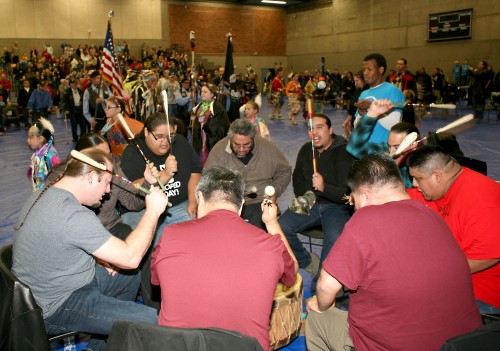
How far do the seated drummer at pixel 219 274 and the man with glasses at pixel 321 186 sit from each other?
6.95 ft

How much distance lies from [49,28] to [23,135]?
14164 millimetres

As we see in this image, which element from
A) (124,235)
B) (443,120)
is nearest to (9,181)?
(124,235)

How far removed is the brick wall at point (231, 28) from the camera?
29.4 m

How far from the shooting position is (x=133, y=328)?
1588 millimetres

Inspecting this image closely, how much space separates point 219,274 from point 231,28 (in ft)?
103

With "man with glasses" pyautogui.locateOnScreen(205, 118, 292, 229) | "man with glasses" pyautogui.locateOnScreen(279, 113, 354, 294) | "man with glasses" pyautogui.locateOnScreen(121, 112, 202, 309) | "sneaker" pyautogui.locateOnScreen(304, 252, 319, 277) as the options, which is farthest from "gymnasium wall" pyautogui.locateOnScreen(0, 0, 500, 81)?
"man with glasses" pyautogui.locateOnScreen(121, 112, 202, 309)

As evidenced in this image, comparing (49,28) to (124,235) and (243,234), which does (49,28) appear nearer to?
(124,235)

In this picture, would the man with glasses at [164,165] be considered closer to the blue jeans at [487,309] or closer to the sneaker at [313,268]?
the sneaker at [313,268]

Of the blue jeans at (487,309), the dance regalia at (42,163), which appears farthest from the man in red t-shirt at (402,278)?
the dance regalia at (42,163)

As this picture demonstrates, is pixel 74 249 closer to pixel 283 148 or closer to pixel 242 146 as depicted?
pixel 242 146

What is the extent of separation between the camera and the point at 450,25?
22.6 m

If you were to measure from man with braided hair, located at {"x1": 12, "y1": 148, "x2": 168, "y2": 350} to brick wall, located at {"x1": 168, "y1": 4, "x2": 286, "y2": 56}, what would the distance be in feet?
93.3

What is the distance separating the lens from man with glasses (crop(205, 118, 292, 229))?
4.37 meters

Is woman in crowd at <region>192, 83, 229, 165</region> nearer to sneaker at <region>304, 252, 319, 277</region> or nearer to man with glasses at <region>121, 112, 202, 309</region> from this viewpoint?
man with glasses at <region>121, 112, 202, 309</region>
